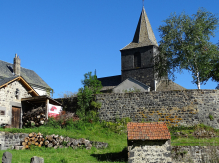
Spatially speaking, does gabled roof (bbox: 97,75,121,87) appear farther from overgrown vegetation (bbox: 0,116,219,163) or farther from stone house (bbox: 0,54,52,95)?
overgrown vegetation (bbox: 0,116,219,163)

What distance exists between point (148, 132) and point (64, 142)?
5630 mm

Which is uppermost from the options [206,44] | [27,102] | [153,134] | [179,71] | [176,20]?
[176,20]

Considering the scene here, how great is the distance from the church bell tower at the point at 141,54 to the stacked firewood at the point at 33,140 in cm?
2267

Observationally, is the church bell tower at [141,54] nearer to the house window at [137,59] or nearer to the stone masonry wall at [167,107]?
the house window at [137,59]

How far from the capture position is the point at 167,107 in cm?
1953

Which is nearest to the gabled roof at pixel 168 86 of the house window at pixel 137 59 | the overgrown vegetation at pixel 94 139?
the house window at pixel 137 59

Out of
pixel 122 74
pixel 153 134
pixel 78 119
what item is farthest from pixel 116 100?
pixel 122 74

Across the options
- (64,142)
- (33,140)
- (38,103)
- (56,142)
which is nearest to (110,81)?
(38,103)

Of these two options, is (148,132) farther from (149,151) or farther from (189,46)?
(189,46)

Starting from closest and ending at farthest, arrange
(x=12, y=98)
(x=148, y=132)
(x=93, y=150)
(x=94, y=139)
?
1. (x=148, y=132)
2. (x=93, y=150)
3. (x=94, y=139)
4. (x=12, y=98)

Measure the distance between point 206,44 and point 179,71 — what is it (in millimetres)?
3321

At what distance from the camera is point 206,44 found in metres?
24.0

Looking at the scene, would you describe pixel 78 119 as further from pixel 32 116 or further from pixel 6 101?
pixel 6 101

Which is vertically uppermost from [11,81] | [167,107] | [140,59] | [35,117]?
[140,59]
